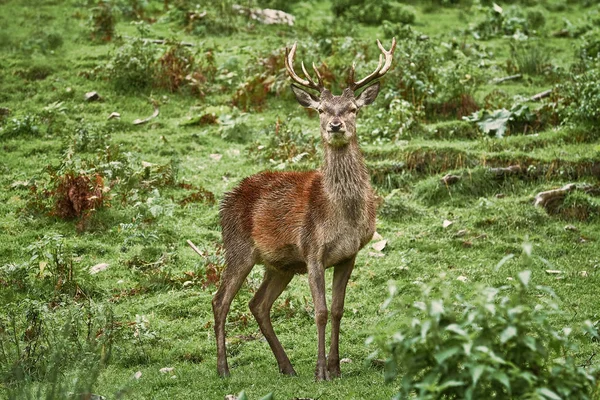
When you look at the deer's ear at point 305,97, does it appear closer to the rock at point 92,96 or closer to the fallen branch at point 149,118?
the fallen branch at point 149,118

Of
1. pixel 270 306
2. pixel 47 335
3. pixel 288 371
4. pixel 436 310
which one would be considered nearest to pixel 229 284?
pixel 270 306

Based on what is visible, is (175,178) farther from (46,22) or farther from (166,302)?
(46,22)

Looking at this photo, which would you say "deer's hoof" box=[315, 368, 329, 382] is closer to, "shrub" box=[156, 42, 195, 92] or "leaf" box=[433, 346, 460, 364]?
"leaf" box=[433, 346, 460, 364]

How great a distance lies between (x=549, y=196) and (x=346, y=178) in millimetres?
4288

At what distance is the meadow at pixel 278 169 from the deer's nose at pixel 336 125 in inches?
67.0

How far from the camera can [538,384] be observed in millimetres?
5254

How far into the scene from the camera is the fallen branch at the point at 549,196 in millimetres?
12141

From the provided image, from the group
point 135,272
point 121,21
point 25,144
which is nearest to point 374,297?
point 135,272

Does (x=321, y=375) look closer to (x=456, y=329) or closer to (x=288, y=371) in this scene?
(x=288, y=371)

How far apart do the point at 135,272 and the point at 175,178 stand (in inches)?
93.7

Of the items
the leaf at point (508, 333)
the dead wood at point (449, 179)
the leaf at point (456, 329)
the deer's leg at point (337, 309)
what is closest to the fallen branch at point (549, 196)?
the dead wood at point (449, 179)

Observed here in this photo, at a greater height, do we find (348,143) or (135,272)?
(348,143)

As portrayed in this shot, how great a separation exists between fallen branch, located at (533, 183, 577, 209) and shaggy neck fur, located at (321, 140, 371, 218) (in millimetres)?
3885

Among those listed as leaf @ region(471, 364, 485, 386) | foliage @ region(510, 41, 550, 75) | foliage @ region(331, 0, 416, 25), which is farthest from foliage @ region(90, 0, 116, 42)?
leaf @ region(471, 364, 485, 386)
